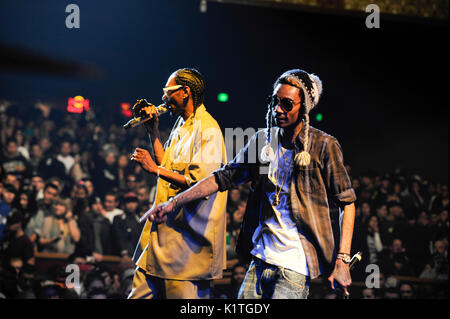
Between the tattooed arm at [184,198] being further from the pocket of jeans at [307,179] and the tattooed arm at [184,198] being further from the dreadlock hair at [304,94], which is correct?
the pocket of jeans at [307,179]

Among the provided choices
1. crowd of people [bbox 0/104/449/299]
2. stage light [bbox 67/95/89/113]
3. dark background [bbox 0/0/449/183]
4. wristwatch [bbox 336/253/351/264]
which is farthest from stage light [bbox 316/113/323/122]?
wristwatch [bbox 336/253/351/264]

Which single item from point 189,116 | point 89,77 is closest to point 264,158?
point 189,116

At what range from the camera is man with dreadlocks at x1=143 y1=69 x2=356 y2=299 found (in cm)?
246

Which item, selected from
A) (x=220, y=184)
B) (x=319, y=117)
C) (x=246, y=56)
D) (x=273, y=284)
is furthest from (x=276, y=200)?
(x=319, y=117)

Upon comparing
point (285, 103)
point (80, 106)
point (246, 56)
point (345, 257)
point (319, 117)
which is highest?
point (246, 56)

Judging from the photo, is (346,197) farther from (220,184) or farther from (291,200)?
(220,184)

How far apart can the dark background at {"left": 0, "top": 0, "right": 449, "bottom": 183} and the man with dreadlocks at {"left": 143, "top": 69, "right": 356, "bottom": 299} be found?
2.17 m

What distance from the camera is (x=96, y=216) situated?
21.0 ft

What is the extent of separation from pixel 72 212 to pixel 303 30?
489 cm

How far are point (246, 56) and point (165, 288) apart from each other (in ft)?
18.5

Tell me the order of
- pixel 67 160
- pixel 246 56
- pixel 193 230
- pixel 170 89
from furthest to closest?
pixel 246 56 < pixel 67 160 < pixel 170 89 < pixel 193 230

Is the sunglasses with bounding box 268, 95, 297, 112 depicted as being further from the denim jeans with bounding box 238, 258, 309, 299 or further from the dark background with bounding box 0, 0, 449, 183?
the dark background with bounding box 0, 0, 449, 183

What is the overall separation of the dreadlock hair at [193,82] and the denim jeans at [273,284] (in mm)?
1122

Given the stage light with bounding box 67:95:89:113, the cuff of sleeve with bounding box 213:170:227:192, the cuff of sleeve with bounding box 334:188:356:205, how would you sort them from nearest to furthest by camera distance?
the cuff of sleeve with bounding box 334:188:356:205 → the cuff of sleeve with bounding box 213:170:227:192 → the stage light with bounding box 67:95:89:113
